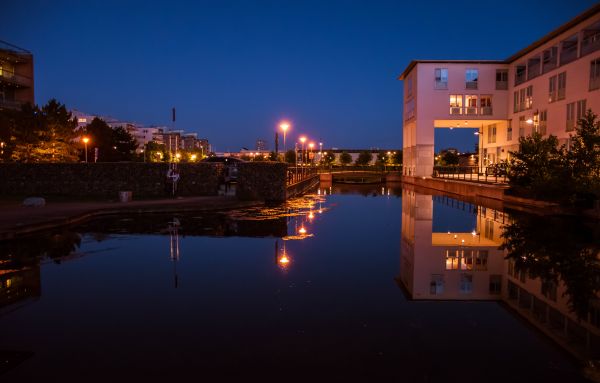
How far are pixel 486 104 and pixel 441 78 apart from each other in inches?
238

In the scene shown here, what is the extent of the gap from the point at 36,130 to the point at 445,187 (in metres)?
34.4

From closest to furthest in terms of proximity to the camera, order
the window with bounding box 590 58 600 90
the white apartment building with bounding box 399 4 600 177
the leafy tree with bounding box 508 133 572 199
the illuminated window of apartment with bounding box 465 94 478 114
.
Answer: the leafy tree with bounding box 508 133 572 199
the window with bounding box 590 58 600 90
the white apartment building with bounding box 399 4 600 177
the illuminated window of apartment with bounding box 465 94 478 114

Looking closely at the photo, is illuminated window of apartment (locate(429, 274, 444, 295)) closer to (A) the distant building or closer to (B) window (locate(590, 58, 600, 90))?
(B) window (locate(590, 58, 600, 90))

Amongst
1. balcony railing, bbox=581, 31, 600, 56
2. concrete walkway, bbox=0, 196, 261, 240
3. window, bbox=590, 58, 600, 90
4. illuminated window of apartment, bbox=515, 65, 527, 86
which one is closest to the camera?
concrete walkway, bbox=0, 196, 261, 240

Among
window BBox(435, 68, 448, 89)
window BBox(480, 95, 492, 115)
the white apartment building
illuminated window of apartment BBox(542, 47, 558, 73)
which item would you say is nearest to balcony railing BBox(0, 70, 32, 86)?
the white apartment building

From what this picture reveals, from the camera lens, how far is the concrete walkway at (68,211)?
1452cm

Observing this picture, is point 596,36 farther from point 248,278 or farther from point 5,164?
point 5,164

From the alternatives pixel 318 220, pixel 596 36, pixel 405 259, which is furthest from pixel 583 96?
pixel 405 259

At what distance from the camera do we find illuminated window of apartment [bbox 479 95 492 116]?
175 ft

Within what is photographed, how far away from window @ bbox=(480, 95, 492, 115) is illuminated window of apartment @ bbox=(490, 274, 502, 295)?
158 ft

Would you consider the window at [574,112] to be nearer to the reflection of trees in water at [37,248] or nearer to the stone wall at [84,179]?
the stone wall at [84,179]

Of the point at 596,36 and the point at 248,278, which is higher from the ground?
the point at 596,36

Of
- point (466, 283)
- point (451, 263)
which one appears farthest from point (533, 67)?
point (466, 283)

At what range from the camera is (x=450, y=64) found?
5388 centimetres
